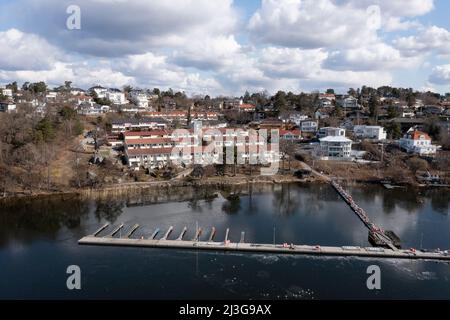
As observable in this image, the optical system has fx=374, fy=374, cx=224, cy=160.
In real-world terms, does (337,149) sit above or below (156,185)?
above

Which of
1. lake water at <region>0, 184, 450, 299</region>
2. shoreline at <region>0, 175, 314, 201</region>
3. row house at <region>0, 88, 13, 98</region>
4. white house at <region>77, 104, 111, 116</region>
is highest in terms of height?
row house at <region>0, 88, 13, 98</region>

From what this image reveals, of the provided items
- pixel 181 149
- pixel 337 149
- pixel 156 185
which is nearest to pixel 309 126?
pixel 337 149

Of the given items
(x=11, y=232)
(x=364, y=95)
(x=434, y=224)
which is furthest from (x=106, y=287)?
(x=364, y=95)

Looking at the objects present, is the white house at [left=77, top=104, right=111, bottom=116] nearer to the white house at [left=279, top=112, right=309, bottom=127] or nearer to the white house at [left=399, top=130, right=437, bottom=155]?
the white house at [left=279, top=112, right=309, bottom=127]

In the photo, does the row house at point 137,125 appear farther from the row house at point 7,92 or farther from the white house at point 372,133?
the white house at point 372,133

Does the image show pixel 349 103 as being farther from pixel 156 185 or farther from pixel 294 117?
pixel 156 185

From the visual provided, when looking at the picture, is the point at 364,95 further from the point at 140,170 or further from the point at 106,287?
the point at 106,287

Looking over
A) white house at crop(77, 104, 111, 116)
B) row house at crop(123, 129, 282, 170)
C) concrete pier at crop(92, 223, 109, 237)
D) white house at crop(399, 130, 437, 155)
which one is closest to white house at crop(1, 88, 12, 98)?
white house at crop(77, 104, 111, 116)
